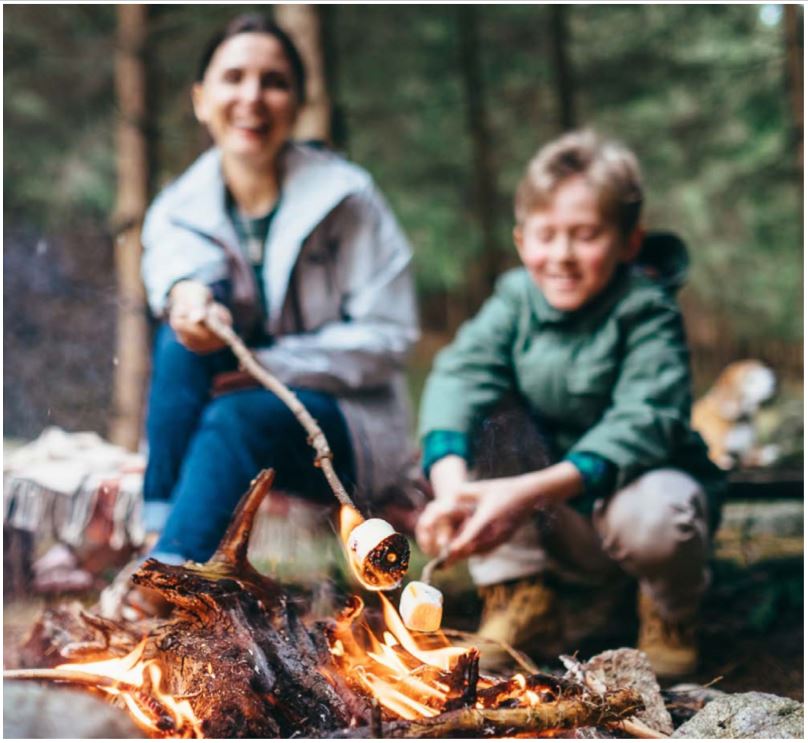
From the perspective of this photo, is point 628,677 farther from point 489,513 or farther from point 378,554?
point 378,554

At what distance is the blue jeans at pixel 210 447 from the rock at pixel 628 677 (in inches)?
27.4

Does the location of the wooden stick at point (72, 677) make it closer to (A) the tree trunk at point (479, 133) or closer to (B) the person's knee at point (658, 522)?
(B) the person's knee at point (658, 522)

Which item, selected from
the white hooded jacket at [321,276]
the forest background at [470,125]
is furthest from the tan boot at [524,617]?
the forest background at [470,125]

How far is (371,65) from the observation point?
5.62m

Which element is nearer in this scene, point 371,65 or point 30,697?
point 30,697

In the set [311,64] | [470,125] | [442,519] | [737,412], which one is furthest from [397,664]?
[470,125]

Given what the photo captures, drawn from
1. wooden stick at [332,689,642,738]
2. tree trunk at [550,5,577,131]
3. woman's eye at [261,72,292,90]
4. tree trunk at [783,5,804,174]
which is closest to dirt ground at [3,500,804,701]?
wooden stick at [332,689,642,738]

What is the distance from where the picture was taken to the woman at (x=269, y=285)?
257cm

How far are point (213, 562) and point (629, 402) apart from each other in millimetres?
1165

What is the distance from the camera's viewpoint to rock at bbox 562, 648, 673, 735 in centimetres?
200

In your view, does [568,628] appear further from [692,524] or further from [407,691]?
[407,691]

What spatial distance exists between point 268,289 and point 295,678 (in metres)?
1.28

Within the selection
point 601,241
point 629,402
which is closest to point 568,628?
point 629,402

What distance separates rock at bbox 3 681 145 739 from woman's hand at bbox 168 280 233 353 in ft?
3.17
